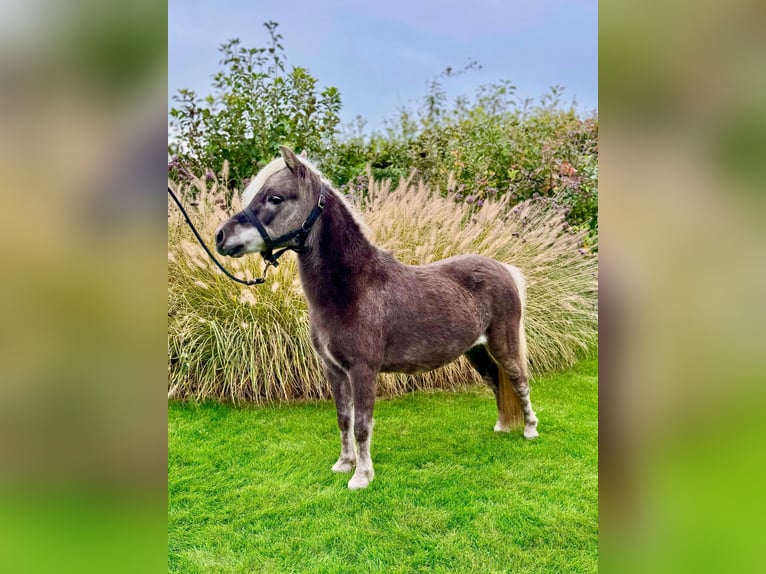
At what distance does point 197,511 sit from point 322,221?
1.78m

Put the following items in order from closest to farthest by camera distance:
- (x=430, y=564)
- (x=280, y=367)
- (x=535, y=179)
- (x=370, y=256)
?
(x=430, y=564) → (x=370, y=256) → (x=280, y=367) → (x=535, y=179)

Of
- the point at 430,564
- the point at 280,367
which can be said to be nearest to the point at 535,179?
the point at 280,367

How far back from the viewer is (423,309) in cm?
324

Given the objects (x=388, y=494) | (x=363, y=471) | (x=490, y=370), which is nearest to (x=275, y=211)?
(x=363, y=471)

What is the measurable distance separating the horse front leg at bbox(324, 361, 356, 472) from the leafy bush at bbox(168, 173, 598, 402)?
129cm

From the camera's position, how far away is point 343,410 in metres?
3.31

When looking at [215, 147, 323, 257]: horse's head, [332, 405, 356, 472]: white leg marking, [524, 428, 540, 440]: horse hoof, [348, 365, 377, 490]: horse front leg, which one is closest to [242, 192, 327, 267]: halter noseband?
[215, 147, 323, 257]: horse's head

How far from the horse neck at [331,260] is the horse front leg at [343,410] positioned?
501mm

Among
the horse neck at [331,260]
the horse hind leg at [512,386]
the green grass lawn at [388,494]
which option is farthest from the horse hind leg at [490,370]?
the horse neck at [331,260]

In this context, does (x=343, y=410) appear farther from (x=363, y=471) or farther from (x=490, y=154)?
(x=490, y=154)

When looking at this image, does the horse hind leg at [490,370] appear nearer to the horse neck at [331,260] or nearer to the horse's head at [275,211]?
the horse neck at [331,260]
